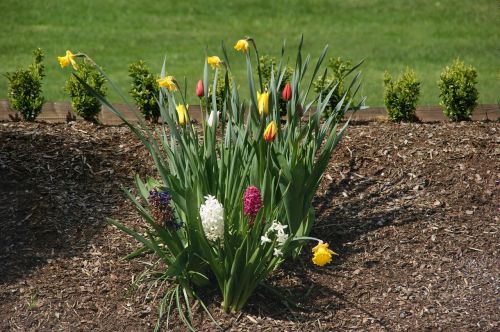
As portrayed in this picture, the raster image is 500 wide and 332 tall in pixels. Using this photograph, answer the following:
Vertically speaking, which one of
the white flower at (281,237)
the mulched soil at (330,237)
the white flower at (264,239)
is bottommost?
the mulched soil at (330,237)

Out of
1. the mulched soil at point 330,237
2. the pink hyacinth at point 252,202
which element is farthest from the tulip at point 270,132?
the mulched soil at point 330,237

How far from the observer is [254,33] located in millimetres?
10320

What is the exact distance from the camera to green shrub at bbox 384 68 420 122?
20.4ft

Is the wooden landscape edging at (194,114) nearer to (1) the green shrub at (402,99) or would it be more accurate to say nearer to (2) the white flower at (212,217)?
(1) the green shrub at (402,99)

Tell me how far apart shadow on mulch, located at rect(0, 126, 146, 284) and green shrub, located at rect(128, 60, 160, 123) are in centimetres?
45

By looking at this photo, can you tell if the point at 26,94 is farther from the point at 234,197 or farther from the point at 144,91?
the point at 234,197

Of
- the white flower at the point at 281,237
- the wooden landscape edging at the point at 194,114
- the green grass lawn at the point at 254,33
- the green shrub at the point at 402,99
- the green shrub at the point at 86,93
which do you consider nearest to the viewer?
the white flower at the point at 281,237

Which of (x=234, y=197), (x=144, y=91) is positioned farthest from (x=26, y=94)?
(x=234, y=197)

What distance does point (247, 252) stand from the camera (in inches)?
153

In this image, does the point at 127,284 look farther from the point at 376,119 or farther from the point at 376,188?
the point at 376,119

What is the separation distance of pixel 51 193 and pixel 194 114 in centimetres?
156

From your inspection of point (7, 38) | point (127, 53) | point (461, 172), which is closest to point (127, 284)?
point (461, 172)

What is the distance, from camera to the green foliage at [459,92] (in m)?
6.24

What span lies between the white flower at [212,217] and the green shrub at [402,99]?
2.62 meters
